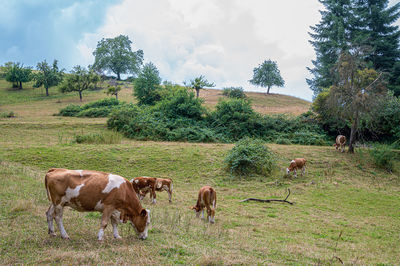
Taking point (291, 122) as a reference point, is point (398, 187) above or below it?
below

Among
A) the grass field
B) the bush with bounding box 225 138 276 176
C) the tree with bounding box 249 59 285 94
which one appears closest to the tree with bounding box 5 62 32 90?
the grass field

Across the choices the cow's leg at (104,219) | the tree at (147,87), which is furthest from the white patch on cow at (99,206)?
the tree at (147,87)

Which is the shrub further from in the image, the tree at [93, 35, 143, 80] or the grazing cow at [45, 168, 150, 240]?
the tree at [93, 35, 143, 80]

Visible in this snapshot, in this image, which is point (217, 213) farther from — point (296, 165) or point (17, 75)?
point (17, 75)

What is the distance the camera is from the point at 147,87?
138 feet

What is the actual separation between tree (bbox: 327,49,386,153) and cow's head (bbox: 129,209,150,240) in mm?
20806

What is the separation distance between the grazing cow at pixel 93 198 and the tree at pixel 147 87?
35.7 m

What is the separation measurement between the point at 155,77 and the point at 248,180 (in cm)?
3060

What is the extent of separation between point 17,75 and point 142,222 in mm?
74138

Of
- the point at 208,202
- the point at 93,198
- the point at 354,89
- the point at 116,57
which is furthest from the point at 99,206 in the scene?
the point at 116,57

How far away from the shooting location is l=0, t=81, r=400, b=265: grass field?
217 inches

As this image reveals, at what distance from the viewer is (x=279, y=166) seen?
1967 cm

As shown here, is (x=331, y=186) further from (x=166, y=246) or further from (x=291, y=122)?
(x=291, y=122)

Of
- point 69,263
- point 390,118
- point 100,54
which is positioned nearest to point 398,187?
point 390,118
